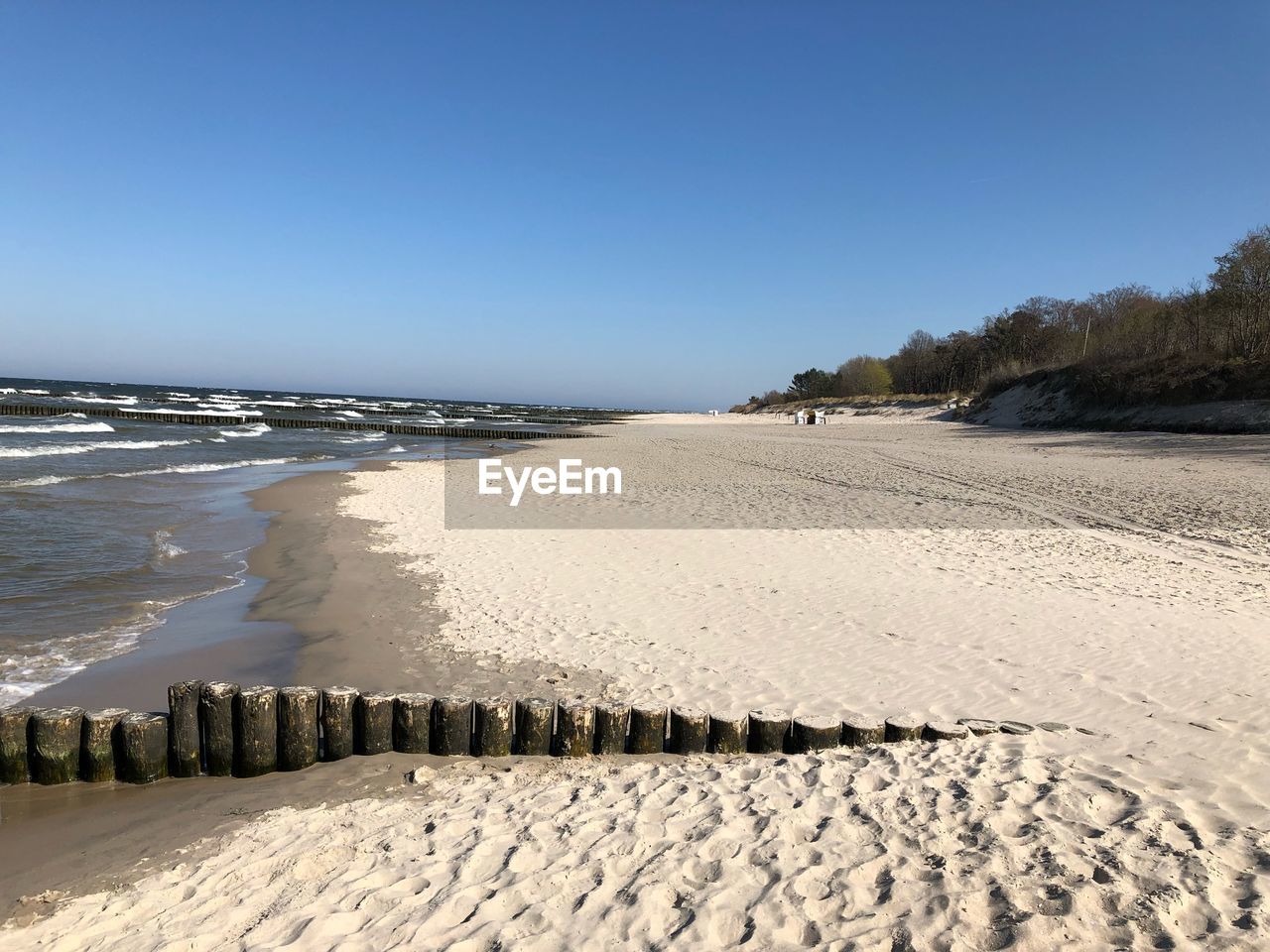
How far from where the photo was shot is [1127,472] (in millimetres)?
20531

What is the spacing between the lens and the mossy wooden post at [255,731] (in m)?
5.07

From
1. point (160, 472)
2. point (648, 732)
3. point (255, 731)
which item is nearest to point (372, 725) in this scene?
point (255, 731)

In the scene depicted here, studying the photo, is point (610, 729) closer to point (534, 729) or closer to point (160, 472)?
point (534, 729)

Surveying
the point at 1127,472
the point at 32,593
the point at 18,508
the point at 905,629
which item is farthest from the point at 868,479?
the point at 18,508

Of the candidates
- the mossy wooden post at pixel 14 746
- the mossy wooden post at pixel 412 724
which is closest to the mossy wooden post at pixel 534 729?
the mossy wooden post at pixel 412 724

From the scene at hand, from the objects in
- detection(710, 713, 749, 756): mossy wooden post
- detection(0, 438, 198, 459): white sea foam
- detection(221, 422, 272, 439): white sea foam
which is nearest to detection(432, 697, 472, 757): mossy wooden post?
detection(710, 713, 749, 756): mossy wooden post

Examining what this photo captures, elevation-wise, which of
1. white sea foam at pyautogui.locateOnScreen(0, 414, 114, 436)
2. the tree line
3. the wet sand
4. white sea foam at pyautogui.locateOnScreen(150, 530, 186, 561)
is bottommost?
the wet sand

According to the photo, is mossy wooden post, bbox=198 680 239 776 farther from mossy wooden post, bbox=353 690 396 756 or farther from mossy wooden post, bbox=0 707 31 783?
mossy wooden post, bbox=0 707 31 783

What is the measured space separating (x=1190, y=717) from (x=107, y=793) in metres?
7.36

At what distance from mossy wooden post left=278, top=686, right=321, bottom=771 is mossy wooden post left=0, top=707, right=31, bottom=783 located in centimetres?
156

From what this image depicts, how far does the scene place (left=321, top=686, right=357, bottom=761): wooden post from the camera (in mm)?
5215

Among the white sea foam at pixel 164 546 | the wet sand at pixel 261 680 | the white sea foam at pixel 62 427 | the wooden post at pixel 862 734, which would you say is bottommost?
the wet sand at pixel 261 680

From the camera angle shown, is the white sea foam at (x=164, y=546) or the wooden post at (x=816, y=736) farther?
the white sea foam at (x=164, y=546)

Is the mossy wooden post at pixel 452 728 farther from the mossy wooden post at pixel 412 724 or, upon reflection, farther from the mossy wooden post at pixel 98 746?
the mossy wooden post at pixel 98 746
